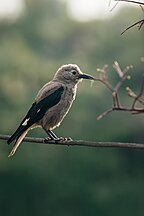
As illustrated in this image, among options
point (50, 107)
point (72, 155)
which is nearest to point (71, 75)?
point (50, 107)

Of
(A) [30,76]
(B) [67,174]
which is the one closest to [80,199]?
(B) [67,174]

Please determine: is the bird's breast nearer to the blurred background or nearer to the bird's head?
the bird's head

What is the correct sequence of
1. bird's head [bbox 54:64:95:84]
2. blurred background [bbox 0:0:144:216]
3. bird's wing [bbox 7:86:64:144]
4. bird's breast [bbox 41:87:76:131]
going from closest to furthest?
bird's wing [bbox 7:86:64:144] < bird's breast [bbox 41:87:76:131] < bird's head [bbox 54:64:95:84] < blurred background [bbox 0:0:144:216]

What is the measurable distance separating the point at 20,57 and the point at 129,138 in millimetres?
3506

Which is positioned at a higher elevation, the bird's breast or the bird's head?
the bird's head

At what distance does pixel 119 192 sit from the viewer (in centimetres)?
2173

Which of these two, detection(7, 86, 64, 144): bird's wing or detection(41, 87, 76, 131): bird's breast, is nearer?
detection(7, 86, 64, 144): bird's wing

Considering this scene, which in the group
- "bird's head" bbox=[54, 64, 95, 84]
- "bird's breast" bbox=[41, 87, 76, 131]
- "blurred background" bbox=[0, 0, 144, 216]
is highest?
"bird's head" bbox=[54, 64, 95, 84]

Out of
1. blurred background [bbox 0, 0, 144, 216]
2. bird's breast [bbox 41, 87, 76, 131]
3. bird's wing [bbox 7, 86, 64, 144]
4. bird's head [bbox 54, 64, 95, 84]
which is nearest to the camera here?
bird's wing [bbox 7, 86, 64, 144]

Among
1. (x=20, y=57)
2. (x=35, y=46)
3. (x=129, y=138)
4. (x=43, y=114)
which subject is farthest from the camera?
(x=35, y=46)

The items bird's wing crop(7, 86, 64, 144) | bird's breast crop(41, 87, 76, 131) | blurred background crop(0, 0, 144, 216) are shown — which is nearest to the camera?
bird's wing crop(7, 86, 64, 144)

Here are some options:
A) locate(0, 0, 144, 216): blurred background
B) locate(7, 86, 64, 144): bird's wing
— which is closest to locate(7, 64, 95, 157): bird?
locate(7, 86, 64, 144): bird's wing

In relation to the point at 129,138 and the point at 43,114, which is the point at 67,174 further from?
the point at 43,114

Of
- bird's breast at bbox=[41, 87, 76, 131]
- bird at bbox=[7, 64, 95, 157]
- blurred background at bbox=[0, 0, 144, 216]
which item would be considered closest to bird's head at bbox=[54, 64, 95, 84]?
bird at bbox=[7, 64, 95, 157]
